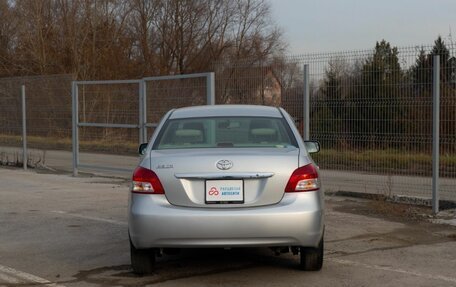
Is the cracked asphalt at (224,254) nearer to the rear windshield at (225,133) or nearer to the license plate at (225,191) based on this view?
the license plate at (225,191)

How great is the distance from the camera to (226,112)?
6.45 metres

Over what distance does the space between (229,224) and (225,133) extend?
3.78 ft

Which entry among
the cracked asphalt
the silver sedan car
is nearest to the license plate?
the silver sedan car

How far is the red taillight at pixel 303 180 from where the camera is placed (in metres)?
5.32

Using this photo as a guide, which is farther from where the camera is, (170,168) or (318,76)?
(318,76)

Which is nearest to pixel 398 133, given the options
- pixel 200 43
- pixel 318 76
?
pixel 318 76

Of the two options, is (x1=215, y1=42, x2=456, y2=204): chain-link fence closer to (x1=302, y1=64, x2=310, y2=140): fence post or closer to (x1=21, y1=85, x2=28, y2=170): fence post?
(x1=302, y1=64, x2=310, y2=140): fence post

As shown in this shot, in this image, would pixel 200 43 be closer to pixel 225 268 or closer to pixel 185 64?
pixel 185 64

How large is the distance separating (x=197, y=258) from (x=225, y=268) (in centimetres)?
49

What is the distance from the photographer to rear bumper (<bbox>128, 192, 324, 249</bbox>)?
5203 millimetres

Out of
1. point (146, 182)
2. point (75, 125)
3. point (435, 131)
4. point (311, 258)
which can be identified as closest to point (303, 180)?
point (311, 258)

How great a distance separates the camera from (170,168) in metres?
5.37

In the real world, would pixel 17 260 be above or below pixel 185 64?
below

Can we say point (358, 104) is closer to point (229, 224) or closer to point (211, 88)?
point (211, 88)
